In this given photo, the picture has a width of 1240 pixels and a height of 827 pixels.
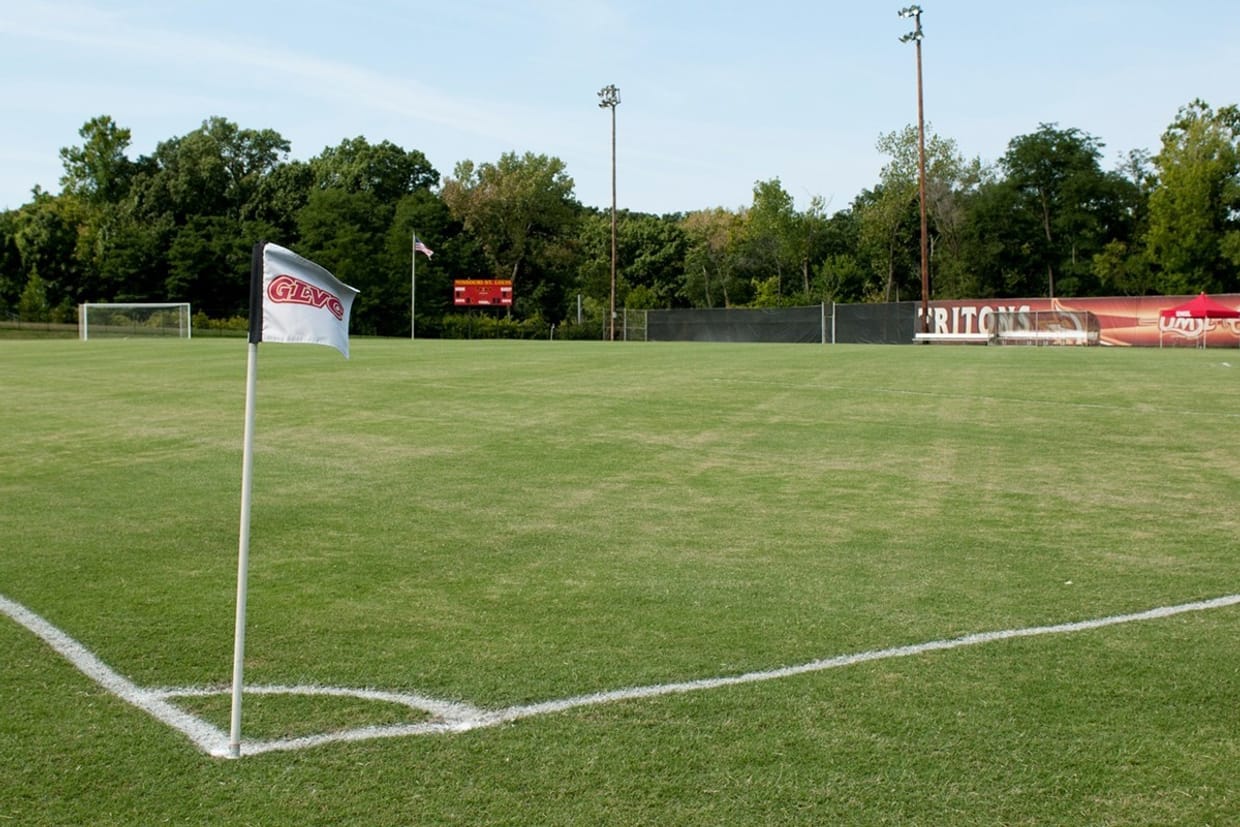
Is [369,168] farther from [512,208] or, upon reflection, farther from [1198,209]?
[1198,209]

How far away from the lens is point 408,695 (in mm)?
4500

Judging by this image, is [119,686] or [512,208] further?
[512,208]

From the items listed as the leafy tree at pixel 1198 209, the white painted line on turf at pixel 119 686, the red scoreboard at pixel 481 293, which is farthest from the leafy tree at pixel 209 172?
the white painted line on turf at pixel 119 686

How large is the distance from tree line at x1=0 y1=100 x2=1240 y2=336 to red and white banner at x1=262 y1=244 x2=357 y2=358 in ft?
221

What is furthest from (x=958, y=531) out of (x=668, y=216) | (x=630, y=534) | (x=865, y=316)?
(x=668, y=216)

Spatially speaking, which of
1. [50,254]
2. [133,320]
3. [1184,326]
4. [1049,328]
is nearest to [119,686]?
[1184,326]

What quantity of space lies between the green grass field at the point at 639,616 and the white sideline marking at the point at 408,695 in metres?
0.06

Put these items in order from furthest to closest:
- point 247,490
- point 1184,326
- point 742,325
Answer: point 742,325, point 1184,326, point 247,490

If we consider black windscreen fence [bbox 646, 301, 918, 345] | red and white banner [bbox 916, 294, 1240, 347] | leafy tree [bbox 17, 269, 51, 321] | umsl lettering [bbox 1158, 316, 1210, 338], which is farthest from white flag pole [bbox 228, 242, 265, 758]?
leafy tree [bbox 17, 269, 51, 321]

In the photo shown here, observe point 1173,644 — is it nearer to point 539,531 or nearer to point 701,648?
point 701,648

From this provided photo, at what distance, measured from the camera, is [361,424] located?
14.1 m

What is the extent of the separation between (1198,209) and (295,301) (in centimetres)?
6916

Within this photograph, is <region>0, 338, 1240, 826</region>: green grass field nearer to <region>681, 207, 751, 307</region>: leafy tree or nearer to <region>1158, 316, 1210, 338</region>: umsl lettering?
<region>1158, 316, 1210, 338</region>: umsl lettering

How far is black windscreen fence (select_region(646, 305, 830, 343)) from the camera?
190 ft
